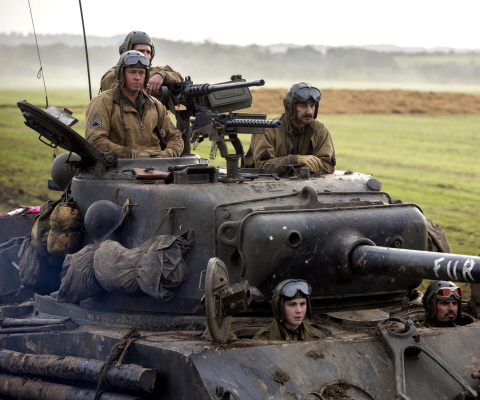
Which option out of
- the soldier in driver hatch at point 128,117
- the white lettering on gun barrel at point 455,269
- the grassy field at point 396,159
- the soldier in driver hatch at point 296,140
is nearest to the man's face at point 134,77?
the soldier in driver hatch at point 128,117

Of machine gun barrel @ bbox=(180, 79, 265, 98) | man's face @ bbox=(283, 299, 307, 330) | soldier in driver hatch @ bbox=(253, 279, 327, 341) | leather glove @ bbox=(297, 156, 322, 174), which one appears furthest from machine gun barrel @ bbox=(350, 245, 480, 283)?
machine gun barrel @ bbox=(180, 79, 265, 98)

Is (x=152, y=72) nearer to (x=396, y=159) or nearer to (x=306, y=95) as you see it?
(x=306, y=95)

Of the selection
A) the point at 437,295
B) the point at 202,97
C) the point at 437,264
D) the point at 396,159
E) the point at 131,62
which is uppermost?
the point at 131,62

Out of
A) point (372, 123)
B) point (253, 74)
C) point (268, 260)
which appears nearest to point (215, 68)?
point (253, 74)

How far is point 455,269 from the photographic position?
7.73m

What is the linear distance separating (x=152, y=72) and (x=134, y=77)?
2015 mm

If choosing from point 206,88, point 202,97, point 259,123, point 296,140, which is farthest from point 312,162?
point 202,97

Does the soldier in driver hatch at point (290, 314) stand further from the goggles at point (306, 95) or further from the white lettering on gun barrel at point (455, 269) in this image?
the goggles at point (306, 95)

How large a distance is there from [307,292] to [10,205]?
14.4m

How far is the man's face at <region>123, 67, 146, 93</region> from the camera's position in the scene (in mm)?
10305

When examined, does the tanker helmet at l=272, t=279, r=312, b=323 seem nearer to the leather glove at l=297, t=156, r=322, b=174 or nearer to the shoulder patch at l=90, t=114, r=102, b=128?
the leather glove at l=297, t=156, r=322, b=174

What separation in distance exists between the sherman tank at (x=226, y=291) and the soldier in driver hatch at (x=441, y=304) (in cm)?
22

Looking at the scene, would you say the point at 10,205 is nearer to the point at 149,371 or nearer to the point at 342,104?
the point at 149,371

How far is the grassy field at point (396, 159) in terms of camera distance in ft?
70.7
